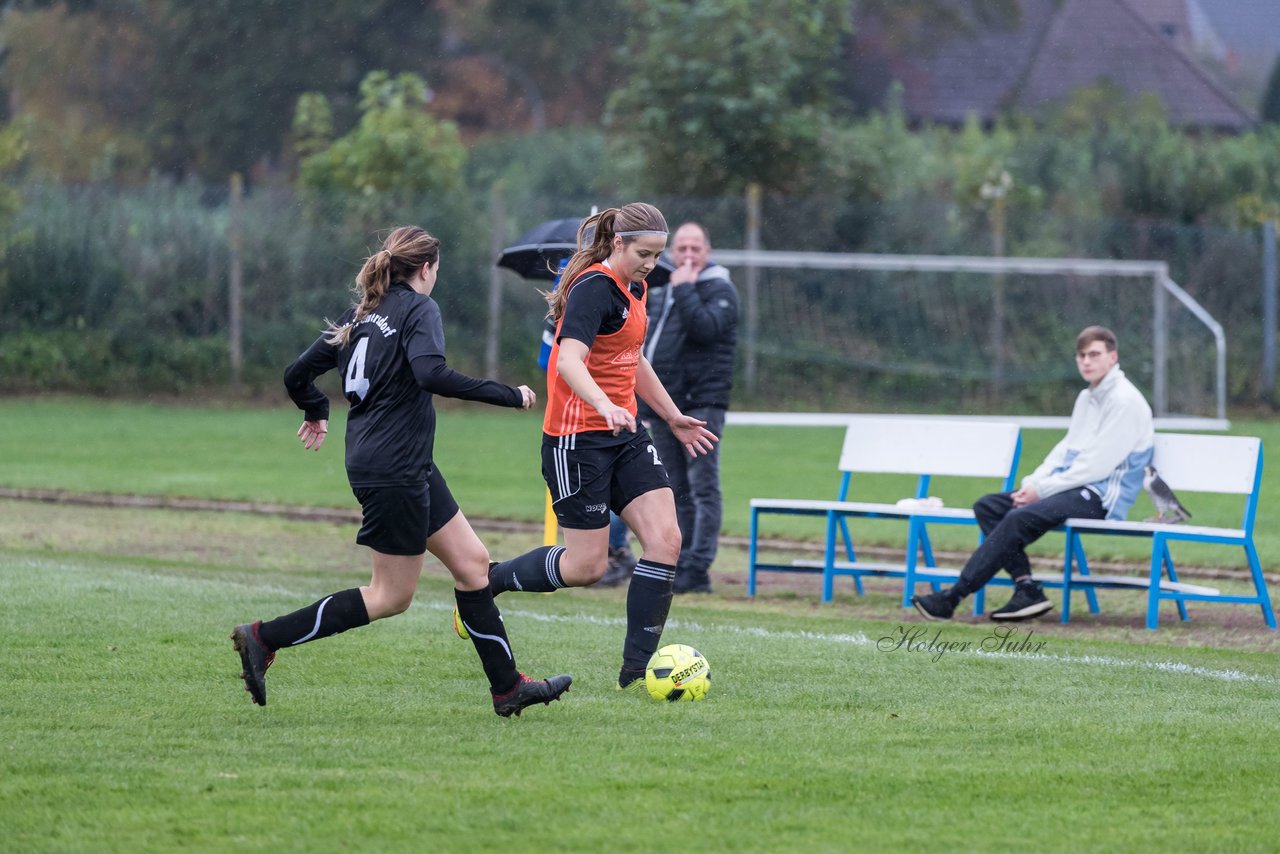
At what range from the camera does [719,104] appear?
26016 mm

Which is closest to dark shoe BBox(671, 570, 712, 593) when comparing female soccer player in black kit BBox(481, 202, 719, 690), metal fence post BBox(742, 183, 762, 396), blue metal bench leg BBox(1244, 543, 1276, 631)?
blue metal bench leg BBox(1244, 543, 1276, 631)

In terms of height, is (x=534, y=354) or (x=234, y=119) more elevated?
(x=234, y=119)

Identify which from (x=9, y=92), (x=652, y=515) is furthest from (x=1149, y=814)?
(x=9, y=92)

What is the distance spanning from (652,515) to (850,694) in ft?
3.25

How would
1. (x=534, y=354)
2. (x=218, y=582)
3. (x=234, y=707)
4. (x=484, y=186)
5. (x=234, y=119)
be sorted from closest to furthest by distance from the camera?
(x=234, y=707), (x=218, y=582), (x=534, y=354), (x=484, y=186), (x=234, y=119)

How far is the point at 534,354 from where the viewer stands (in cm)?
2384

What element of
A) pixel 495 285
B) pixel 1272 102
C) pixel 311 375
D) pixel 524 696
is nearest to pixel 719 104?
pixel 495 285

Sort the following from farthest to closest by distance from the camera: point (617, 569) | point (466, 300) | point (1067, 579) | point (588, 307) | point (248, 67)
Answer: point (248, 67) → point (466, 300) → point (617, 569) → point (1067, 579) → point (588, 307)

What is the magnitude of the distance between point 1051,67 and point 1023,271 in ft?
101

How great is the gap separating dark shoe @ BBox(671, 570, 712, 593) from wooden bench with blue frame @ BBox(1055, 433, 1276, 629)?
2.04 m

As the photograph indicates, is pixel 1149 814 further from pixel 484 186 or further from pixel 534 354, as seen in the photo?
pixel 484 186

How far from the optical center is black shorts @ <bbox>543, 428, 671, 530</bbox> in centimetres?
682

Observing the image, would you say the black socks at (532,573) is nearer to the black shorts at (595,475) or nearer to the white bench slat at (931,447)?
the black shorts at (595,475)

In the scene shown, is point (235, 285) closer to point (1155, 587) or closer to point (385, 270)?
point (1155, 587)
